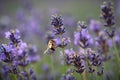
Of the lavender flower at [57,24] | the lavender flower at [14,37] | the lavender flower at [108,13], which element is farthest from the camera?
the lavender flower at [108,13]

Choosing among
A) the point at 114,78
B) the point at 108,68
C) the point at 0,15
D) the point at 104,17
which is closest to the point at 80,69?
the point at 104,17

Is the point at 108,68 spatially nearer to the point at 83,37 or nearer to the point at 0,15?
the point at 83,37

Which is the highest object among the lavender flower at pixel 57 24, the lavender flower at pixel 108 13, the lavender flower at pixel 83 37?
the lavender flower at pixel 108 13

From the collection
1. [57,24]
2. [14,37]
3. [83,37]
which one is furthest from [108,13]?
[14,37]

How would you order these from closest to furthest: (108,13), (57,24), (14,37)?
(57,24) < (14,37) < (108,13)

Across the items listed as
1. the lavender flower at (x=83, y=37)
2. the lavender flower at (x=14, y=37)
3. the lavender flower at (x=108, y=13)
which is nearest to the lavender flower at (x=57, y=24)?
the lavender flower at (x=83, y=37)

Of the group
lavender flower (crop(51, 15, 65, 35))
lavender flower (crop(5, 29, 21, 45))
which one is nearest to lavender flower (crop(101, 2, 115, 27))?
lavender flower (crop(51, 15, 65, 35))

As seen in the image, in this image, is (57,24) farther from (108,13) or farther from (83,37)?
(108,13)

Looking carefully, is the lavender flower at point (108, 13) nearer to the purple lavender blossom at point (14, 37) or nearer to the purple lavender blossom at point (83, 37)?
the purple lavender blossom at point (83, 37)

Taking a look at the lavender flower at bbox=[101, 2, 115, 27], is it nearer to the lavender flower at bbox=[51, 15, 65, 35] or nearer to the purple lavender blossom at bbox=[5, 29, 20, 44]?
the lavender flower at bbox=[51, 15, 65, 35]

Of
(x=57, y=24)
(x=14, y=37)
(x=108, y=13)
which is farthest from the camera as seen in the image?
(x=108, y=13)

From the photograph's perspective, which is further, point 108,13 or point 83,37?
point 108,13
